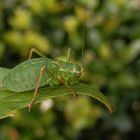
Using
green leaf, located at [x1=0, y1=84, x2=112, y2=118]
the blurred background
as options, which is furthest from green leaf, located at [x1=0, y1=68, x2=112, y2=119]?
the blurred background

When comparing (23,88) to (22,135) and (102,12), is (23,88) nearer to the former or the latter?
(22,135)

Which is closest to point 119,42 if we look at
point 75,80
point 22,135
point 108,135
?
point 108,135

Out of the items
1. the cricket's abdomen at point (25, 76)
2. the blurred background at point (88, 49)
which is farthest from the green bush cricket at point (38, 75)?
the blurred background at point (88, 49)

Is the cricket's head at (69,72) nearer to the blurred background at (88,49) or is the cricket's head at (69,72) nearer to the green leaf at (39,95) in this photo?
the green leaf at (39,95)

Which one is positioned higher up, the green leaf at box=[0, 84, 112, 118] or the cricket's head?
the cricket's head

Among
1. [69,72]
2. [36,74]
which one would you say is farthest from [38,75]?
[69,72]

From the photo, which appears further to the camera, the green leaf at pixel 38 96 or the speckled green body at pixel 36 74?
the speckled green body at pixel 36 74

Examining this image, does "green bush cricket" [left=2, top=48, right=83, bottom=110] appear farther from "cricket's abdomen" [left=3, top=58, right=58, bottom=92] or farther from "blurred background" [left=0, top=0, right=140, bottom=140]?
"blurred background" [left=0, top=0, right=140, bottom=140]
